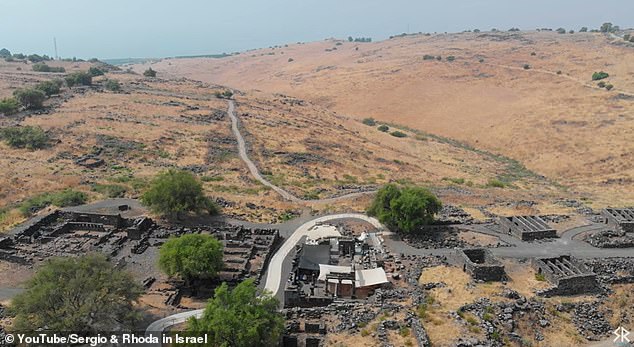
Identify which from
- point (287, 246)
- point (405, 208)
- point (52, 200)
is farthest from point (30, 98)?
point (405, 208)

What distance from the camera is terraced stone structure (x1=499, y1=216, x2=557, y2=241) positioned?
42.0m

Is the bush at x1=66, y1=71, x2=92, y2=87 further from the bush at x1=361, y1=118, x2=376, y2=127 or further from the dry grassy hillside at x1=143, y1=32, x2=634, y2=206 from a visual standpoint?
the bush at x1=361, y1=118, x2=376, y2=127

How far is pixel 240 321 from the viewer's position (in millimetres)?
24094

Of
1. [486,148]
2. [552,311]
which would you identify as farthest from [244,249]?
[486,148]

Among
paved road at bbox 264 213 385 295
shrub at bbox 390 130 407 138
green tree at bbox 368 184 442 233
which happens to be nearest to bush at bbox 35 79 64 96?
shrub at bbox 390 130 407 138

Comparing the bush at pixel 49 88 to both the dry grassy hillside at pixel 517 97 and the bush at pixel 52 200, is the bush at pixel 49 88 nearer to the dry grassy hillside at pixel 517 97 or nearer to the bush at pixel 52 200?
the bush at pixel 52 200

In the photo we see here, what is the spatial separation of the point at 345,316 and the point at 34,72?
13855cm

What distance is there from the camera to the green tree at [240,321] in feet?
77.9

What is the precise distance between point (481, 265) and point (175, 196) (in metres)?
28.9

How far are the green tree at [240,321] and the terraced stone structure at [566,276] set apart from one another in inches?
789

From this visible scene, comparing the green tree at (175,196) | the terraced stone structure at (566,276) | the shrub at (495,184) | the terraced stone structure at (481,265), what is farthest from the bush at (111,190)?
the shrub at (495,184)

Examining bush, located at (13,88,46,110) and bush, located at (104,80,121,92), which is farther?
bush, located at (104,80,121,92)

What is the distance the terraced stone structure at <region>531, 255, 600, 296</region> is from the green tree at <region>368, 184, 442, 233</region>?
34.2ft

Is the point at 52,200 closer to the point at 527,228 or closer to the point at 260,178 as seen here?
the point at 260,178
